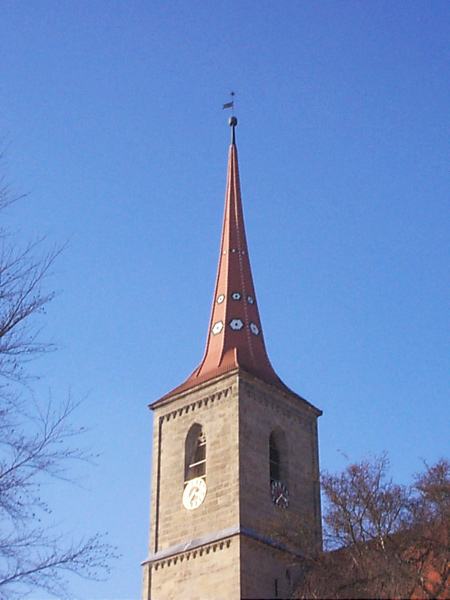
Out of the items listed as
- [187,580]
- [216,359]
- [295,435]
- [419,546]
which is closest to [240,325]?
[216,359]

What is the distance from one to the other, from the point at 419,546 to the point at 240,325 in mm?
11333

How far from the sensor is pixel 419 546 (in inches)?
936

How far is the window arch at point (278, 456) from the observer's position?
100ft

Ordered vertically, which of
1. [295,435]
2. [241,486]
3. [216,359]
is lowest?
[241,486]

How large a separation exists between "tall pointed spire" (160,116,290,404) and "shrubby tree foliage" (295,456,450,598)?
6.51 metres

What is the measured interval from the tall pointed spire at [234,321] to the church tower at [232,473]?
0.05 metres

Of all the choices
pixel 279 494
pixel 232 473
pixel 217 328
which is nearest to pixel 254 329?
pixel 217 328

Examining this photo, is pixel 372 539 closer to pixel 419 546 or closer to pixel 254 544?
pixel 419 546

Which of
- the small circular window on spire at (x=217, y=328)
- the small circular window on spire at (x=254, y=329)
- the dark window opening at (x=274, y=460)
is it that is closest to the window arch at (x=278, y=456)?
the dark window opening at (x=274, y=460)

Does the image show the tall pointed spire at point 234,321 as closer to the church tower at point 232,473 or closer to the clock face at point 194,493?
the church tower at point 232,473

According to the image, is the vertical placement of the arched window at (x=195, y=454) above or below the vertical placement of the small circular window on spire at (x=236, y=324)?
below

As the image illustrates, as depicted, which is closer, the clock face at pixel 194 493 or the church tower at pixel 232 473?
the church tower at pixel 232 473

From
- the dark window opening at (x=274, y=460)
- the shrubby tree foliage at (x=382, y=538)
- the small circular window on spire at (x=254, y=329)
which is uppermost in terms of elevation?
the small circular window on spire at (x=254, y=329)

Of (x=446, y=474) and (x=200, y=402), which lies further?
(x=200, y=402)
